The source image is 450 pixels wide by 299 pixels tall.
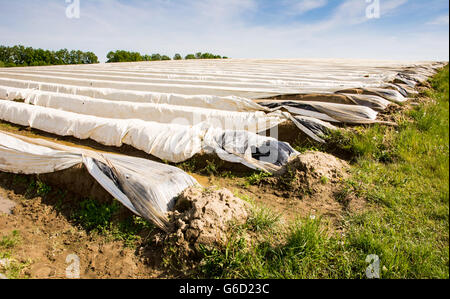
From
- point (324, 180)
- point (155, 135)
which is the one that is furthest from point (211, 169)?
point (324, 180)

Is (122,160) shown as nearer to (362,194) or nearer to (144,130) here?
(144,130)

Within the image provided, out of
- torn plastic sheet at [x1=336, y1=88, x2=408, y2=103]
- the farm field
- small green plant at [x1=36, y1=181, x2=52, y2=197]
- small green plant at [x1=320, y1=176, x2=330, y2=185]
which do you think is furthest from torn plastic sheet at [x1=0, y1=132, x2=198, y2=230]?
torn plastic sheet at [x1=336, y1=88, x2=408, y2=103]

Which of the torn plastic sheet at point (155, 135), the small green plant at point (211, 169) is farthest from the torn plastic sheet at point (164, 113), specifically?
the small green plant at point (211, 169)

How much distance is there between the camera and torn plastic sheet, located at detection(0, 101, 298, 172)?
111 inches

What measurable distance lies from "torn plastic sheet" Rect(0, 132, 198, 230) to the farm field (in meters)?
0.03

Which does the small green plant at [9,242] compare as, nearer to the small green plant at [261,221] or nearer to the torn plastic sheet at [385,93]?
the small green plant at [261,221]

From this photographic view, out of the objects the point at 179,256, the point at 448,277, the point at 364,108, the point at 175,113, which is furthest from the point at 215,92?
the point at 448,277

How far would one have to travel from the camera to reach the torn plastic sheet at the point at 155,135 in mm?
2812

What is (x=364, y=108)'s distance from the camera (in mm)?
3434

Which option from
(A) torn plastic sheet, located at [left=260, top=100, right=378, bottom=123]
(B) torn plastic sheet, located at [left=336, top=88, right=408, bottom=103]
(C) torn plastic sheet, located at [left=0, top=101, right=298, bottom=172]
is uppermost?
(B) torn plastic sheet, located at [left=336, top=88, right=408, bottom=103]

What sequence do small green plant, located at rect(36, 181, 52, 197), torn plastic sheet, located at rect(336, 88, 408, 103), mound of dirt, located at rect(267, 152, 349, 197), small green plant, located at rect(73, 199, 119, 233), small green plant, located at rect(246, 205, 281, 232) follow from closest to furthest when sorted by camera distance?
1. small green plant, located at rect(246, 205, 281, 232)
2. small green plant, located at rect(73, 199, 119, 233)
3. mound of dirt, located at rect(267, 152, 349, 197)
4. small green plant, located at rect(36, 181, 52, 197)
5. torn plastic sheet, located at rect(336, 88, 408, 103)

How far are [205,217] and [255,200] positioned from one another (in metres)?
0.73

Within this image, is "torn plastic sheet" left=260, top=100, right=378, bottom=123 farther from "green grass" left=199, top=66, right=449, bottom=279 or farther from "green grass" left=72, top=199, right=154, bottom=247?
"green grass" left=72, top=199, right=154, bottom=247
